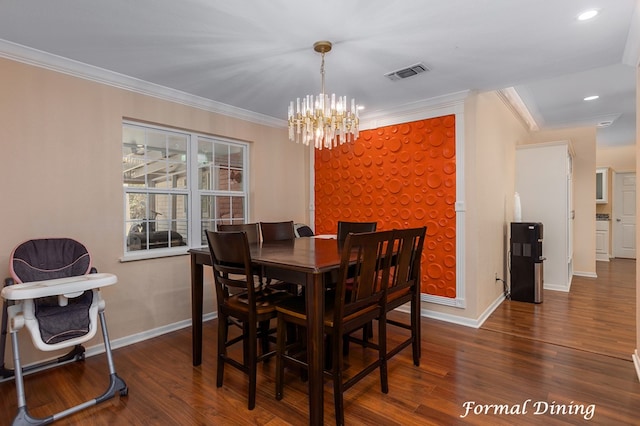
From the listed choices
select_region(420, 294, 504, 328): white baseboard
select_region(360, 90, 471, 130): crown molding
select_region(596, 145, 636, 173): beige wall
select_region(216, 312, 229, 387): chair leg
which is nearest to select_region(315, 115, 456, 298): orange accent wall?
select_region(360, 90, 471, 130): crown molding

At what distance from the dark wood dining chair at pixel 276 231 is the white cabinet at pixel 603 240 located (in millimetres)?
7533

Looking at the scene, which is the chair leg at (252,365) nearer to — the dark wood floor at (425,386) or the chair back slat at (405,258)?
the dark wood floor at (425,386)

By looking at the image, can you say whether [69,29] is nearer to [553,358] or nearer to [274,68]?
[274,68]

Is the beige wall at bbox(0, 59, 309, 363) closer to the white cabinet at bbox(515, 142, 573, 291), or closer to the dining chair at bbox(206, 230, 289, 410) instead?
the dining chair at bbox(206, 230, 289, 410)

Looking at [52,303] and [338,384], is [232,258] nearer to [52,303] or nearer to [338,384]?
[338,384]

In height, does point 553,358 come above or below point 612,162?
below

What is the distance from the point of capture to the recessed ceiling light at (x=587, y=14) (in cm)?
204

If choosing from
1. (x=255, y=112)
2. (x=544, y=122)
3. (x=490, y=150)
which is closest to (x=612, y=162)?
(x=544, y=122)

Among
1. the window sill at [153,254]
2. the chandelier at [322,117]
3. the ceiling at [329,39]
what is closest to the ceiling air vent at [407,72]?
the ceiling at [329,39]

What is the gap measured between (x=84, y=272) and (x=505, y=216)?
4806mm

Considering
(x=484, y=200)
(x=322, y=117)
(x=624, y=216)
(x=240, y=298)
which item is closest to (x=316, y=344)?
(x=240, y=298)

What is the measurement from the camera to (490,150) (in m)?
3.80

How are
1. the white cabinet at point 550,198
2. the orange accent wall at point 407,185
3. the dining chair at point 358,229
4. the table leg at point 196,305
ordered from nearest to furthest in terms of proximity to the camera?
the table leg at point 196,305 → the dining chair at point 358,229 → the orange accent wall at point 407,185 → the white cabinet at point 550,198

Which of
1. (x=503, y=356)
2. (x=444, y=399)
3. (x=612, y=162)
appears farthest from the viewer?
(x=612, y=162)
